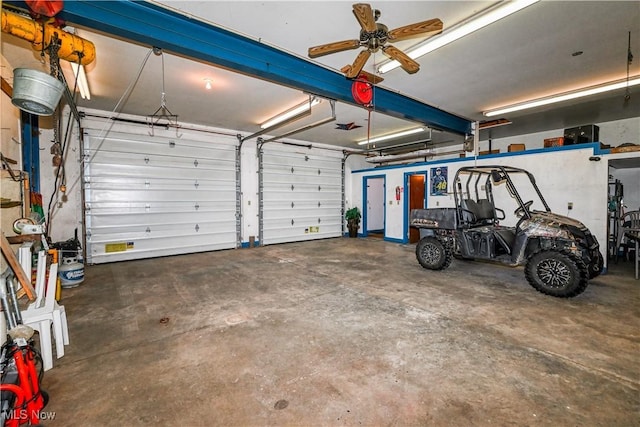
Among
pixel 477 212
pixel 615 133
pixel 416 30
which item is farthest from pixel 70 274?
pixel 615 133

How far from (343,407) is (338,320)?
4.22 feet

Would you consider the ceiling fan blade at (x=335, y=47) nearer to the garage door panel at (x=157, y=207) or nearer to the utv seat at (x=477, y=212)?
the utv seat at (x=477, y=212)

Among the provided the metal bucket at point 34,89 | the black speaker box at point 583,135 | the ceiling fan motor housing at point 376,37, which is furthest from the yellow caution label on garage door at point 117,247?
the black speaker box at point 583,135

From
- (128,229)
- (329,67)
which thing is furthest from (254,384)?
(128,229)

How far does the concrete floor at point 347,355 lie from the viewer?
5.77ft

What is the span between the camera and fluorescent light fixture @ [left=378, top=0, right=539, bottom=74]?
108 inches

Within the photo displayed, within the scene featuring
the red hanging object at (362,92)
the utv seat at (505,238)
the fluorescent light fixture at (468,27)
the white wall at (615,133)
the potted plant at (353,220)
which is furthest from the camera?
the potted plant at (353,220)

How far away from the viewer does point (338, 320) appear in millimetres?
3066

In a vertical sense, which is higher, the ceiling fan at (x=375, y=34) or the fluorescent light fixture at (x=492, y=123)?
the fluorescent light fixture at (x=492, y=123)

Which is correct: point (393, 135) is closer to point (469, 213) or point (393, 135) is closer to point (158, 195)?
point (469, 213)

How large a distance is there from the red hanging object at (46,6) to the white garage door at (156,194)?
4.31m

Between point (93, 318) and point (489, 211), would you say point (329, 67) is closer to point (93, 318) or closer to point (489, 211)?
point (489, 211)

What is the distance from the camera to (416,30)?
2572mm

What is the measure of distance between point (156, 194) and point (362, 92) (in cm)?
536
